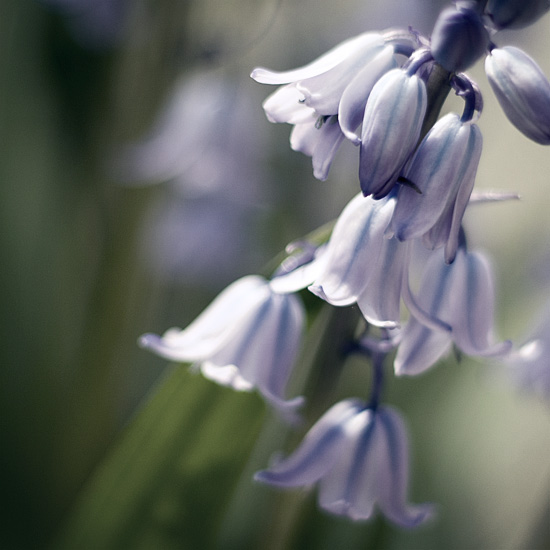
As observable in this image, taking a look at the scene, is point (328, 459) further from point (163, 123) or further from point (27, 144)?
point (27, 144)

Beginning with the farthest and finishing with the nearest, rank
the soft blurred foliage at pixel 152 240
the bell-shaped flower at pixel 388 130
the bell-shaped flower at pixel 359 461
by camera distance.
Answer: the soft blurred foliage at pixel 152 240 → the bell-shaped flower at pixel 359 461 → the bell-shaped flower at pixel 388 130

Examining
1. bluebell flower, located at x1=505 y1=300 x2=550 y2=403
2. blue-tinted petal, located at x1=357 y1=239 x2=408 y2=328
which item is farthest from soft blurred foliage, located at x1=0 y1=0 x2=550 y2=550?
blue-tinted petal, located at x1=357 y1=239 x2=408 y2=328

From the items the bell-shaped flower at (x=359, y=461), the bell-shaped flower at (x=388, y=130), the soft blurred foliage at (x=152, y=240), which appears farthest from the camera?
the soft blurred foliage at (x=152, y=240)

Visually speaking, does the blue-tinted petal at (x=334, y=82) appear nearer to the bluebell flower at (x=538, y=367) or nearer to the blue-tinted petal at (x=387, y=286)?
the blue-tinted petal at (x=387, y=286)

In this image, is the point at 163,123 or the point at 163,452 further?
the point at 163,123

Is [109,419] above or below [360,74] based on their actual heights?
below

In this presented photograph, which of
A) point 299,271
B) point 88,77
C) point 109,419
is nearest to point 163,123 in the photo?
point 88,77

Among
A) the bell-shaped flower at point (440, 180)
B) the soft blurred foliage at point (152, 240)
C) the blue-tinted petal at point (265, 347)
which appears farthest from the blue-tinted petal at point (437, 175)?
the soft blurred foliage at point (152, 240)
